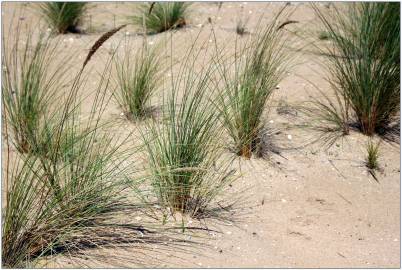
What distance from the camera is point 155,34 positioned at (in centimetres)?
576

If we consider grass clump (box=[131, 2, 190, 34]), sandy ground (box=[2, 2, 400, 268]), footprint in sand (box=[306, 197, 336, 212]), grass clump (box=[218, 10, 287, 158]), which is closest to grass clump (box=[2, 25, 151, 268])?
sandy ground (box=[2, 2, 400, 268])

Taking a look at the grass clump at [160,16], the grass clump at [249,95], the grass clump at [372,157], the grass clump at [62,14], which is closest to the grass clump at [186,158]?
the grass clump at [249,95]

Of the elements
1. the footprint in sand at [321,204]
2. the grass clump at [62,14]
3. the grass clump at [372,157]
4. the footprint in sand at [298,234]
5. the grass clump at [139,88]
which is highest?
the grass clump at [62,14]

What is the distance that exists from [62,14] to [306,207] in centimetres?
328

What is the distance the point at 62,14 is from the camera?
5785 millimetres

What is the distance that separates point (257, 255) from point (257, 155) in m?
1.03

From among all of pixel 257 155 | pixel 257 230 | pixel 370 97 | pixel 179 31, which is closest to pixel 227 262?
pixel 257 230

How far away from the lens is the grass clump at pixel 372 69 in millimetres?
4098

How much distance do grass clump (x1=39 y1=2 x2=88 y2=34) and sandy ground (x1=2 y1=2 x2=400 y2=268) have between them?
1.56 metres

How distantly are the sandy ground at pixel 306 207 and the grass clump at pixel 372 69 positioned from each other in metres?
0.20

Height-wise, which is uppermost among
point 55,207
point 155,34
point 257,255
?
point 155,34

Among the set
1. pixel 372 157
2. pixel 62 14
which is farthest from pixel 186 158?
pixel 62 14

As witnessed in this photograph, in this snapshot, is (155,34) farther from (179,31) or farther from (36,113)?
(36,113)

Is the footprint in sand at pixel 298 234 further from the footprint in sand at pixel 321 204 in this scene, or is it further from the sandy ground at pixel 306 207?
the footprint in sand at pixel 321 204
